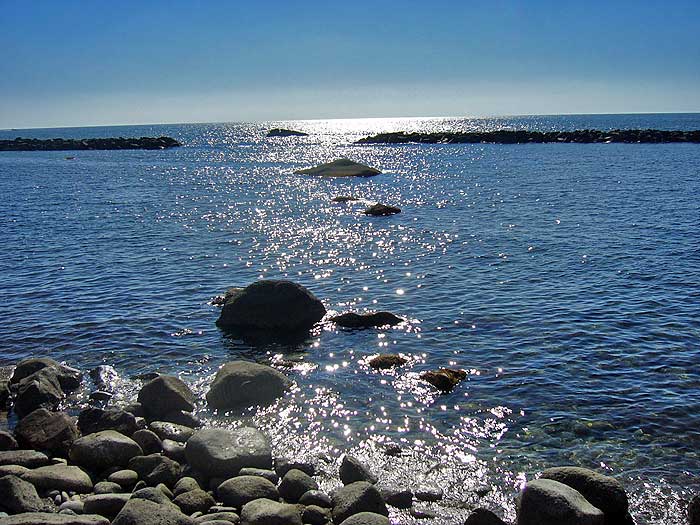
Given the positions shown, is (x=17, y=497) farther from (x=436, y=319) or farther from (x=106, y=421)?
(x=436, y=319)

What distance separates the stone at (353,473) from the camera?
14.2m

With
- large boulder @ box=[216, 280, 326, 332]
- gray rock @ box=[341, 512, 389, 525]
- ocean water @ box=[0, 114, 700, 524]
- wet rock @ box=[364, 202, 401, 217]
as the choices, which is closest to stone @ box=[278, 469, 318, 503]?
ocean water @ box=[0, 114, 700, 524]

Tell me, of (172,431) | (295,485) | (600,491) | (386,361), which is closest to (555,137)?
(386,361)

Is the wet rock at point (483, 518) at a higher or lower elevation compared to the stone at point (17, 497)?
lower

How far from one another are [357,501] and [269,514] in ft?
5.95

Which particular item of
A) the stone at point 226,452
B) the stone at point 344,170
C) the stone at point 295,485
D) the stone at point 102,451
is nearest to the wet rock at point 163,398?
the stone at point 102,451

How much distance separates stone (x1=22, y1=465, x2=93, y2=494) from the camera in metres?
13.7

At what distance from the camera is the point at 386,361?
21734 millimetres

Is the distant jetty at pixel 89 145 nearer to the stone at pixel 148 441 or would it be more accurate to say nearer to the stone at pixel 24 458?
the stone at pixel 148 441

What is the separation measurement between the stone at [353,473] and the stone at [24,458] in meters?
7.15

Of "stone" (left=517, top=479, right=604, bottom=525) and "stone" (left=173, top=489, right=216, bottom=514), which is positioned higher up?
"stone" (left=517, top=479, right=604, bottom=525)

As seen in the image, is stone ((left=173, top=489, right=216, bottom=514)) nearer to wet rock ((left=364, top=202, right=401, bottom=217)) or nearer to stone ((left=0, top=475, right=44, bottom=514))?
stone ((left=0, top=475, right=44, bottom=514))

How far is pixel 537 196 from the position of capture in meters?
65.0

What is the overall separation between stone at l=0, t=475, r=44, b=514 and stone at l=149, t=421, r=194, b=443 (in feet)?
13.4
